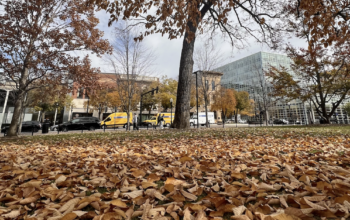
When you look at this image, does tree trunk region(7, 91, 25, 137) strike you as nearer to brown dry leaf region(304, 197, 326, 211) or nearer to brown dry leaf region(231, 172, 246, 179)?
brown dry leaf region(231, 172, 246, 179)

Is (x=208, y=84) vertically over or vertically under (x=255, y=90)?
under

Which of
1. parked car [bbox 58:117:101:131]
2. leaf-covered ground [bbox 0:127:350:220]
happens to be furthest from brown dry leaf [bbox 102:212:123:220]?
parked car [bbox 58:117:101:131]

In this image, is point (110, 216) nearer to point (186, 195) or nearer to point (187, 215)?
point (187, 215)

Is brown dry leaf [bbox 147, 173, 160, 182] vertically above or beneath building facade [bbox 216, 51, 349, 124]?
beneath

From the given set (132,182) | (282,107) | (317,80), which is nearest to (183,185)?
(132,182)

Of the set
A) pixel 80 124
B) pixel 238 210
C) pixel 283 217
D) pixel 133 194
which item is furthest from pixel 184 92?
pixel 80 124

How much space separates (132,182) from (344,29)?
7151 mm

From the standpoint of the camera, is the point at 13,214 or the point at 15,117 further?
the point at 15,117

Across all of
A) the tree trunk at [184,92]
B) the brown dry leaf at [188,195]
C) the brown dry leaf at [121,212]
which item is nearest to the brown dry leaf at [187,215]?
the brown dry leaf at [188,195]

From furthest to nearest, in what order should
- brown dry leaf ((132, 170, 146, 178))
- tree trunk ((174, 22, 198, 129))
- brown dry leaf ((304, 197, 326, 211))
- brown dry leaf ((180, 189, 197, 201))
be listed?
tree trunk ((174, 22, 198, 129)) < brown dry leaf ((132, 170, 146, 178)) < brown dry leaf ((180, 189, 197, 201)) < brown dry leaf ((304, 197, 326, 211))

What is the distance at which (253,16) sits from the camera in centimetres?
1055

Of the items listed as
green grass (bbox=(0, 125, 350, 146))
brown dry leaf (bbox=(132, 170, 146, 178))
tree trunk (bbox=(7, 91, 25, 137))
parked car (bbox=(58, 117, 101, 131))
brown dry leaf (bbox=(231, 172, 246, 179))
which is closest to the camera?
brown dry leaf (bbox=(231, 172, 246, 179))

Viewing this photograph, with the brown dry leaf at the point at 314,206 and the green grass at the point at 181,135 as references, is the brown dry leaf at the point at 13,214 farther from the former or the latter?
the green grass at the point at 181,135

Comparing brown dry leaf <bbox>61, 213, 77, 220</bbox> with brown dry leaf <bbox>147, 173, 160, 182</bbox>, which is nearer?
brown dry leaf <bbox>61, 213, 77, 220</bbox>
